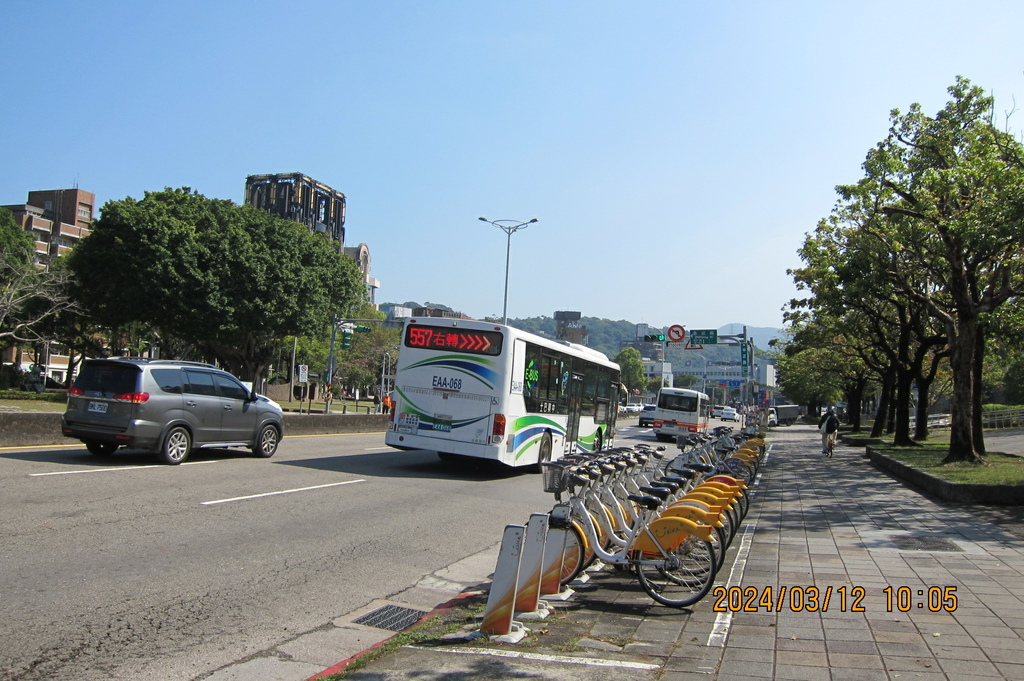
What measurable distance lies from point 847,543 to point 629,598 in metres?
4.04

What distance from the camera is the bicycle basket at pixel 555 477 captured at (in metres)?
6.80

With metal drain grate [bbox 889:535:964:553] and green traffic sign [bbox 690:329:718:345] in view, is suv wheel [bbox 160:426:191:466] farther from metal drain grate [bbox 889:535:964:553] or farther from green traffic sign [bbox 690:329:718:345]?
green traffic sign [bbox 690:329:718:345]

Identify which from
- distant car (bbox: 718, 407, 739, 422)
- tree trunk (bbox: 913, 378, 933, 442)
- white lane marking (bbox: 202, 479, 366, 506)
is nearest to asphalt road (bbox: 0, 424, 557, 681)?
white lane marking (bbox: 202, 479, 366, 506)

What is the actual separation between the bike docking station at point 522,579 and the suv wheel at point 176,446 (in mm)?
9705

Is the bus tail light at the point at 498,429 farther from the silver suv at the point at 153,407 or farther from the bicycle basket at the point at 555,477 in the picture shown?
the bicycle basket at the point at 555,477

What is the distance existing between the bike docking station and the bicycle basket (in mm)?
611

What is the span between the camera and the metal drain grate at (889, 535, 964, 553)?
8.83 meters

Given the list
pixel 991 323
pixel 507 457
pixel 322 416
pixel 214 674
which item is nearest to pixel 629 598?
pixel 214 674

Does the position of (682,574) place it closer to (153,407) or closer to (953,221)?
(153,407)

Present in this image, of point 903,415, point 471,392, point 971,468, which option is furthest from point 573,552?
point 903,415

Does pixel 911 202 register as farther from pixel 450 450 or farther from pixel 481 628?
pixel 481 628

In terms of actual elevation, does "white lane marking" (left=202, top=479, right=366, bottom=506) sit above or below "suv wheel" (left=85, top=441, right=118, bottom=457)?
below

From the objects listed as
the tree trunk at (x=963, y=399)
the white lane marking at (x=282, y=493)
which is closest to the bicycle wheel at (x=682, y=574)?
the white lane marking at (x=282, y=493)

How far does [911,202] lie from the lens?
19672mm
